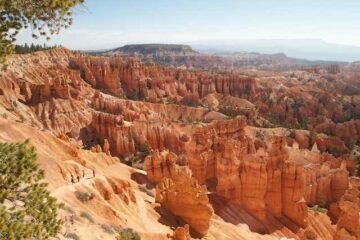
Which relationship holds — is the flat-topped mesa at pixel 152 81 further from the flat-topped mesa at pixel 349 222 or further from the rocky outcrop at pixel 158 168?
the flat-topped mesa at pixel 349 222

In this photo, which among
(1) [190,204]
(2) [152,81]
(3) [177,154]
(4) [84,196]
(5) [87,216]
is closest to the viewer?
(5) [87,216]

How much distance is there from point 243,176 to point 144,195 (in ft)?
27.8

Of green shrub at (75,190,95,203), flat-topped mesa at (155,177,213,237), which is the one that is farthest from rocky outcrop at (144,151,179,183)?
green shrub at (75,190,95,203)

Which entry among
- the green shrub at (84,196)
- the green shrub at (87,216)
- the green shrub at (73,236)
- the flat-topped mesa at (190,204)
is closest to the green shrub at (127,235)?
the green shrub at (87,216)

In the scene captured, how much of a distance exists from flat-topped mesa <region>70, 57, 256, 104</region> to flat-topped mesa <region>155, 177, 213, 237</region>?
60.3 m

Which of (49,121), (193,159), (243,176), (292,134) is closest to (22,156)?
(243,176)

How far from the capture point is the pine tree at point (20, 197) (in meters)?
8.22

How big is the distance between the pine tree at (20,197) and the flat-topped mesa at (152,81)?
7545 centimetres

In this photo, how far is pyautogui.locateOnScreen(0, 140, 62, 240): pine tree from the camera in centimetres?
822

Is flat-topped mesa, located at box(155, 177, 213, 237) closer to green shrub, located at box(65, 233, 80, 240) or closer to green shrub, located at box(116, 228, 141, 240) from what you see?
green shrub, located at box(116, 228, 141, 240)

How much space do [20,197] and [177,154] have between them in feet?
145

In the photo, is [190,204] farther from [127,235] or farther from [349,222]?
[349,222]

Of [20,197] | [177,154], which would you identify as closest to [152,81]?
[177,154]

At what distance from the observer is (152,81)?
9494 centimetres
